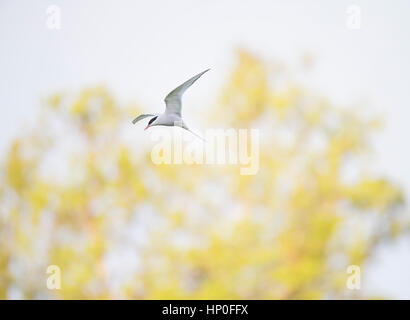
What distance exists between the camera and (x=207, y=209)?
14.3 feet

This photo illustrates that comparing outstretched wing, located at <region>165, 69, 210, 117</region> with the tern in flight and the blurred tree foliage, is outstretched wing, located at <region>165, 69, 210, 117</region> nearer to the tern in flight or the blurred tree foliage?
the tern in flight

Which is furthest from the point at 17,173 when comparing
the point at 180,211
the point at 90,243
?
the point at 180,211

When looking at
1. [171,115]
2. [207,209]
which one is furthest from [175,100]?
[207,209]

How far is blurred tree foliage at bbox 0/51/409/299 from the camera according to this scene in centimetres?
437

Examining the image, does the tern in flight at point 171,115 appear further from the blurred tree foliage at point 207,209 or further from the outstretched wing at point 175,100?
the blurred tree foliage at point 207,209

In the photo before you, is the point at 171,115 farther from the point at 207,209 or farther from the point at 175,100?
the point at 207,209

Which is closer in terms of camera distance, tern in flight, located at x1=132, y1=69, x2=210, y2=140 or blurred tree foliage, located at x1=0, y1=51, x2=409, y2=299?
tern in flight, located at x1=132, y1=69, x2=210, y2=140

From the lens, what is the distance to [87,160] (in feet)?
14.7

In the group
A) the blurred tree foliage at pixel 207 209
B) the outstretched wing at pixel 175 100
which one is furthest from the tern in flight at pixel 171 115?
the blurred tree foliage at pixel 207 209

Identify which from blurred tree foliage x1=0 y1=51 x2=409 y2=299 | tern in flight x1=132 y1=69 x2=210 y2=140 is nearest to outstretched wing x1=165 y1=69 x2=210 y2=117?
tern in flight x1=132 y1=69 x2=210 y2=140

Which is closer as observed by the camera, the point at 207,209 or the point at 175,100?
the point at 175,100

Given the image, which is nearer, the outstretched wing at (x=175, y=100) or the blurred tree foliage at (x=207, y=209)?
the outstretched wing at (x=175, y=100)

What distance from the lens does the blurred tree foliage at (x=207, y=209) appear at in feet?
14.3

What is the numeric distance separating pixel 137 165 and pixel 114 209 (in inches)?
11.1
